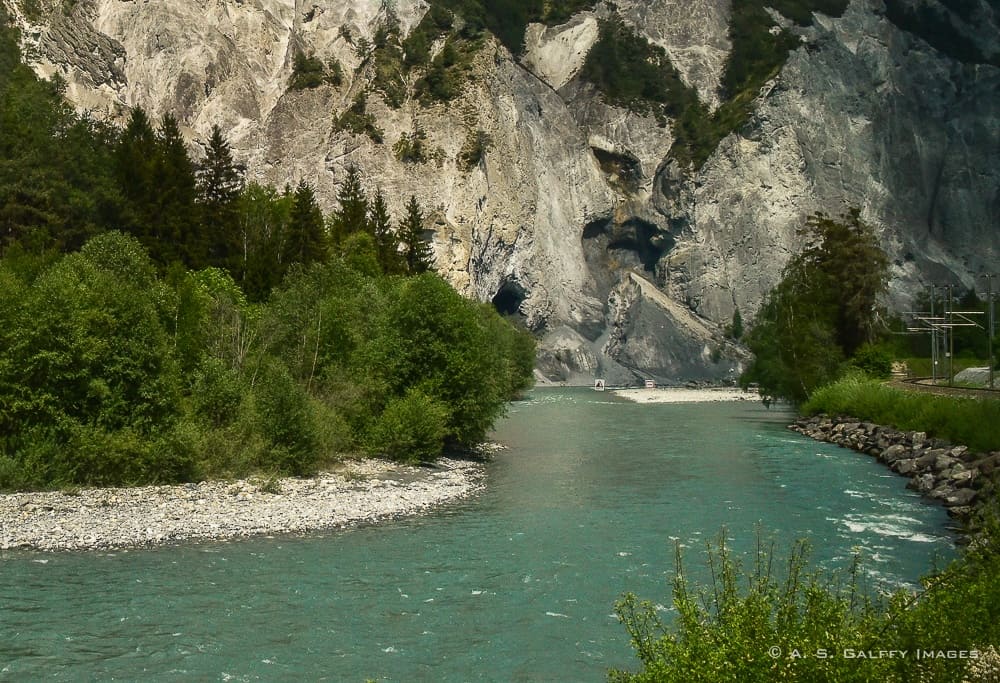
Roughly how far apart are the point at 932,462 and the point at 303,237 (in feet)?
146

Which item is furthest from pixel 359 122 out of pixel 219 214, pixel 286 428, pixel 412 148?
pixel 286 428

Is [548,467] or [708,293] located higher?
[708,293]

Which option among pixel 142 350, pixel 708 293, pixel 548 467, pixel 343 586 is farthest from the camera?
pixel 708 293

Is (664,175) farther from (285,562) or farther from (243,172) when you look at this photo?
(285,562)

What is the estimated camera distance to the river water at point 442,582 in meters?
13.6

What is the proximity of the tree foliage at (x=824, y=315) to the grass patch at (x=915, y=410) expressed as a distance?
4.09 metres

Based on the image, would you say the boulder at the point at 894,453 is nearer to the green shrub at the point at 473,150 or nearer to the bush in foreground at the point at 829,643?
the bush in foreground at the point at 829,643

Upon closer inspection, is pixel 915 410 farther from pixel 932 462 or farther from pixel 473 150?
pixel 473 150

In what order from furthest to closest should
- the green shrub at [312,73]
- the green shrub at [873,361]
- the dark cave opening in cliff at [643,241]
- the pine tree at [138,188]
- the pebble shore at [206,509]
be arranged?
1. the dark cave opening in cliff at [643,241]
2. the green shrub at [312,73]
3. the green shrub at [873,361]
4. the pine tree at [138,188]
5. the pebble shore at [206,509]

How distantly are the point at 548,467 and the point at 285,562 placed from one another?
19290 mm

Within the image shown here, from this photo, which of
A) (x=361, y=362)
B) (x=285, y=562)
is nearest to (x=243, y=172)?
(x=361, y=362)

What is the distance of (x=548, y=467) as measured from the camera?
37656 millimetres

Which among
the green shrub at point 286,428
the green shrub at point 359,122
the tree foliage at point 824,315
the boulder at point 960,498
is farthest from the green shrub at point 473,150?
the boulder at point 960,498

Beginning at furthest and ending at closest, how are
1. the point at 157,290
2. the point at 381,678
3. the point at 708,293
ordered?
the point at 708,293 < the point at 157,290 < the point at 381,678
